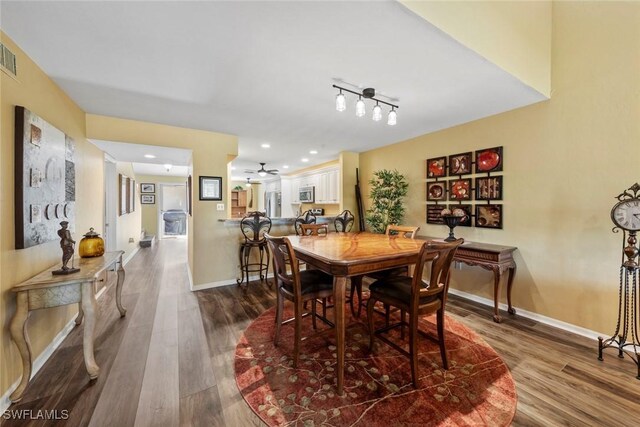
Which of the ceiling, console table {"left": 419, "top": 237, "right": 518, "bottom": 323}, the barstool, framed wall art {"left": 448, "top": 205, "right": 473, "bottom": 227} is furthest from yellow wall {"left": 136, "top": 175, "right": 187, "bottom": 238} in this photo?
console table {"left": 419, "top": 237, "right": 518, "bottom": 323}

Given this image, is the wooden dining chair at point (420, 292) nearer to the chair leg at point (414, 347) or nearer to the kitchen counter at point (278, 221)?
the chair leg at point (414, 347)

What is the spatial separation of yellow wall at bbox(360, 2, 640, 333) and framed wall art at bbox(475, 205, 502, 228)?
0.08 metres

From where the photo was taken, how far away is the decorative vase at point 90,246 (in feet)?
7.95

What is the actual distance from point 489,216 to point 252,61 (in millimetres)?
3167

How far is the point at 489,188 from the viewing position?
3158 mm

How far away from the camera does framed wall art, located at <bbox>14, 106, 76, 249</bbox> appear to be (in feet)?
5.63

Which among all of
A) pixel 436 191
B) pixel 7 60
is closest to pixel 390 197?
pixel 436 191

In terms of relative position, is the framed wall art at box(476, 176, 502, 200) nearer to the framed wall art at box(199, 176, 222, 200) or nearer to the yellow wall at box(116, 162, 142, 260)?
the framed wall art at box(199, 176, 222, 200)

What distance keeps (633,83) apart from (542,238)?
5.00 feet

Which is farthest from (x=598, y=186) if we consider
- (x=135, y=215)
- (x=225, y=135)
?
(x=135, y=215)

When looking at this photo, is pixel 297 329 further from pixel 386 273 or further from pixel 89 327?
pixel 89 327

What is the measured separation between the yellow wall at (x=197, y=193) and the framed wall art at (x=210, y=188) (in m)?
0.06

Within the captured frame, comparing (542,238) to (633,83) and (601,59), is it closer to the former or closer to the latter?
(633,83)

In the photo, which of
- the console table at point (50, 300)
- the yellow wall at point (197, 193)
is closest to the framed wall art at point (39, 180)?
the console table at point (50, 300)
